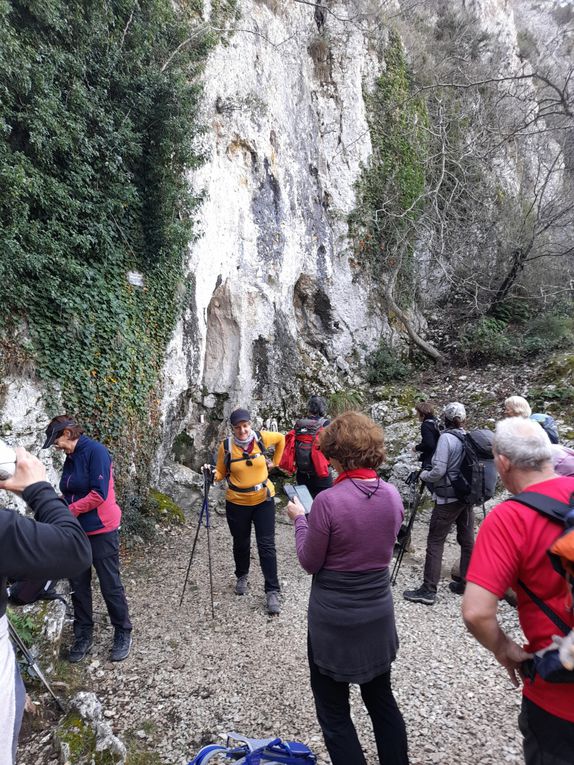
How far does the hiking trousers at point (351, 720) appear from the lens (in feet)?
7.78

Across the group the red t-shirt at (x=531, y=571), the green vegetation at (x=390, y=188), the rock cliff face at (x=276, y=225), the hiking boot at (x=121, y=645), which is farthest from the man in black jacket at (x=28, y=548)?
the green vegetation at (x=390, y=188)

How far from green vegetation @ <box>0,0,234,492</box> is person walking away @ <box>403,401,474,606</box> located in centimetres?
455

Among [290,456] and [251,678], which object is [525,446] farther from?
[290,456]

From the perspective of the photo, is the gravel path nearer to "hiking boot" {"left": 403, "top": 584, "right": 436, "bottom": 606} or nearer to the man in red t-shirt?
"hiking boot" {"left": 403, "top": 584, "right": 436, "bottom": 606}

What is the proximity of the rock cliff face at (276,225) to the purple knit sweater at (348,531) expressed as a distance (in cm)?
627

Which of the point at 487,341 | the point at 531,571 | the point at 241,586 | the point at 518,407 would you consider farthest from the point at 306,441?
the point at 487,341

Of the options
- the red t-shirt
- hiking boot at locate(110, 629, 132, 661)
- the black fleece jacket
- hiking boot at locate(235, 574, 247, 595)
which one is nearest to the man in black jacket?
the black fleece jacket

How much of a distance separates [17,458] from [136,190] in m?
6.94

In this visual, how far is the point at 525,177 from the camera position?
47.9 ft

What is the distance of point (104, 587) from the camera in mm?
4070

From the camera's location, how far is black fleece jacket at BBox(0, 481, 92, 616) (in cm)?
159

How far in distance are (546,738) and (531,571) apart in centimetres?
62

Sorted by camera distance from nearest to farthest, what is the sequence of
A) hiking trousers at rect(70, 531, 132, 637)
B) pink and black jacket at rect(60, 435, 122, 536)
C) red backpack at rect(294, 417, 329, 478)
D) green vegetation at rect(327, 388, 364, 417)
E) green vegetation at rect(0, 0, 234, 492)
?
pink and black jacket at rect(60, 435, 122, 536) → hiking trousers at rect(70, 531, 132, 637) → green vegetation at rect(0, 0, 234, 492) → red backpack at rect(294, 417, 329, 478) → green vegetation at rect(327, 388, 364, 417)

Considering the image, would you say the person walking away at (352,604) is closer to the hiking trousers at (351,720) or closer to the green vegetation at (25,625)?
the hiking trousers at (351,720)
